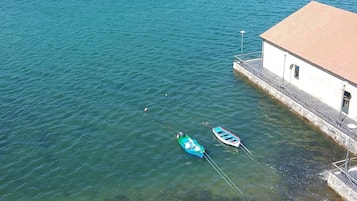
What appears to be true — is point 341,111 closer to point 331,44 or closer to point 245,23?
point 331,44

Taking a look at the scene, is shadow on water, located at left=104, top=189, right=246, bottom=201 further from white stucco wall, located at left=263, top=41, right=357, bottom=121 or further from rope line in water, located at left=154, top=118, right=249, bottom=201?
white stucco wall, located at left=263, top=41, right=357, bottom=121

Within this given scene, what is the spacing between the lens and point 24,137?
195ft

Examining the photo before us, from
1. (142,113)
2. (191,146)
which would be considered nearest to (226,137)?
(191,146)

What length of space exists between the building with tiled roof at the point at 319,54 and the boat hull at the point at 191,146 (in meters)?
19.4

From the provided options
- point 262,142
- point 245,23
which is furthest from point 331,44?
point 245,23

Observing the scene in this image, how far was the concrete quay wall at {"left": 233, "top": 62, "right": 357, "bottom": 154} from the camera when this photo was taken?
178ft

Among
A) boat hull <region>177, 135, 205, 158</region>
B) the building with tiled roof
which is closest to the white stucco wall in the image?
the building with tiled roof

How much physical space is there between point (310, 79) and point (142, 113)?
80.0ft

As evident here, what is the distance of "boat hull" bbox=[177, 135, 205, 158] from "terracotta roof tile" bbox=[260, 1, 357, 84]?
19.9m

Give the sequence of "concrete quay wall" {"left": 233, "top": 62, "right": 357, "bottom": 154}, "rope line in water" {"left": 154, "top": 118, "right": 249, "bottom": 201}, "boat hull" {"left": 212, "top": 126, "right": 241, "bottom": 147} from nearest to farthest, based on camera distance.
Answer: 1. "rope line in water" {"left": 154, "top": 118, "right": 249, "bottom": 201}
2. "concrete quay wall" {"left": 233, "top": 62, "right": 357, "bottom": 154}
3. "boat hull" {"left": 212, "top": 126, "right": 241, "bottom": 147}

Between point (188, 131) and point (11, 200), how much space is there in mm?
23469

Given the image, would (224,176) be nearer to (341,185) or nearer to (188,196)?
(188,196)

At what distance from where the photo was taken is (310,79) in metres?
62.5

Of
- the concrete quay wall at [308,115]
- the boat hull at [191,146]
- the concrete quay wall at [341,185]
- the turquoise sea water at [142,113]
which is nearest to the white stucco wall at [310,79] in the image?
the concrete quay wall at [308,115]
